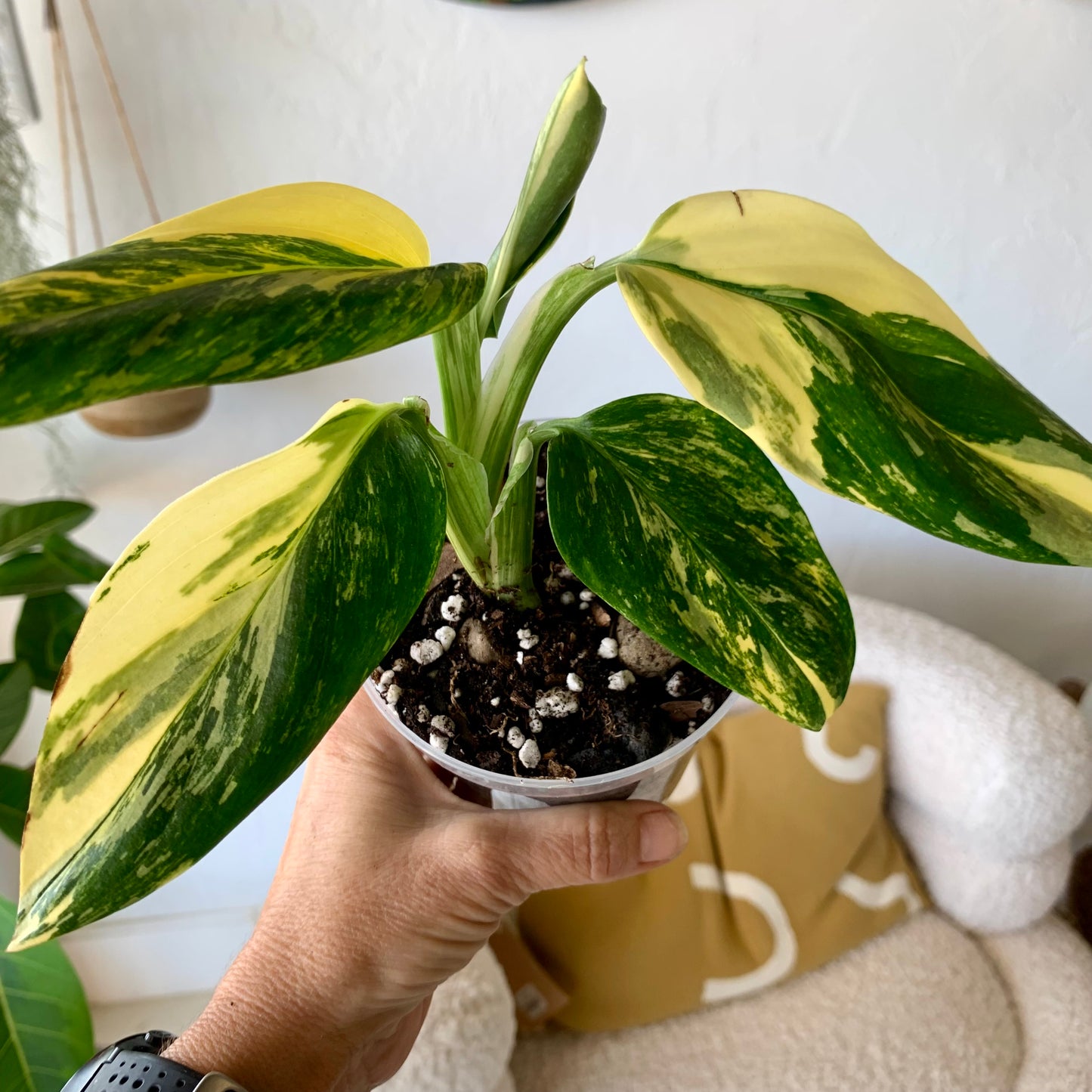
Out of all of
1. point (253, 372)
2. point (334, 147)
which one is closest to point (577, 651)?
point (253, 372)

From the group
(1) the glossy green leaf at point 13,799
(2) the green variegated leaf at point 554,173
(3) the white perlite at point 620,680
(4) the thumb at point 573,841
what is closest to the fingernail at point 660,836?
(4) the thumb at point 573,841

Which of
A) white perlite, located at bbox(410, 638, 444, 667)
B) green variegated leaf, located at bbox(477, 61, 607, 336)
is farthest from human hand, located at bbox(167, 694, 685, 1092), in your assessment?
green variegated leaf, located at bbox(477, 61, 607, 336)

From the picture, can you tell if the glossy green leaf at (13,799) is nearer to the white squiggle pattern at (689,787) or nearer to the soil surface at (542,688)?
the soil surface at (542,688)

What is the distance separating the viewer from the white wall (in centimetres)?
88

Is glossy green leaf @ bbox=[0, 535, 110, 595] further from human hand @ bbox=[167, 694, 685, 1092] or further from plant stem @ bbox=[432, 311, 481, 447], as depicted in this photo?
plant stem @ bbox=[432, 311, 481, 447]

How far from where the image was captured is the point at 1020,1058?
3.43ft

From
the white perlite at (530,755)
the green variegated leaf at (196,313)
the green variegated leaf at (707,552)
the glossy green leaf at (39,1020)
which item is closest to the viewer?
the green variegated leaf at (196,313)

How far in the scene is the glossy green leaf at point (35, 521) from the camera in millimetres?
855

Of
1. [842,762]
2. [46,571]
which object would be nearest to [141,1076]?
[46,571]

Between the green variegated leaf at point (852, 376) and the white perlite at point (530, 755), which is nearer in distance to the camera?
the green variegated leaf at point (852, 376)

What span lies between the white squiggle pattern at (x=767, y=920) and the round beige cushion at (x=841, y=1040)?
3 centimetres

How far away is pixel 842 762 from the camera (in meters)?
1.12

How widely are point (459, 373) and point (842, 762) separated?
36.7 inches

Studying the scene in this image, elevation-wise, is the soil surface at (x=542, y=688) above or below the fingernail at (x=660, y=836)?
above
